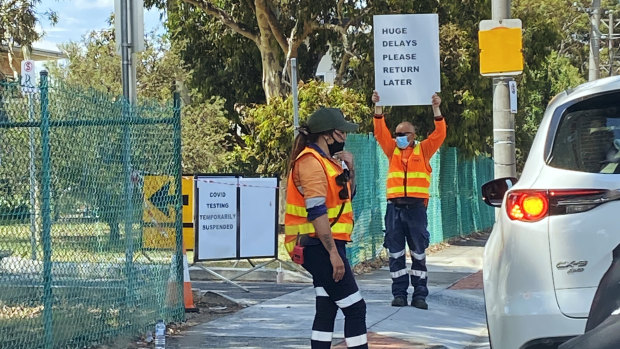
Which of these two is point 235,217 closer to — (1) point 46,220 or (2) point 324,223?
(1) point 46,220

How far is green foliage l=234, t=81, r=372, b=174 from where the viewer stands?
18625mm

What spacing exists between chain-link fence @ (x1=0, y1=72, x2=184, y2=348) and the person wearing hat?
6.58 ft

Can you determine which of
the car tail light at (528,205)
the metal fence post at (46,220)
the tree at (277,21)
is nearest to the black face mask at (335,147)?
the car tail light at (528,205)

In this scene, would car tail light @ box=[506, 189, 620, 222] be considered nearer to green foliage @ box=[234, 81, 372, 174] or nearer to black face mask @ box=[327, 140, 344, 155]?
black face mask @ box=[327, 140, 344, 155]

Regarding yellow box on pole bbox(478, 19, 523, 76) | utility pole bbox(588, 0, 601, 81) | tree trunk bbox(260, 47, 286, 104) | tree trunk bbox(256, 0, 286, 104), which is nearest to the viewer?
yellow box on pole bbox(478, 19, 523, 76)

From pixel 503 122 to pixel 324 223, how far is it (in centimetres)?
508

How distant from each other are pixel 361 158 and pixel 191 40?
12.5 meters

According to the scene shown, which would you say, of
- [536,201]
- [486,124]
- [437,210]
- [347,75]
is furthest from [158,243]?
[347,75]

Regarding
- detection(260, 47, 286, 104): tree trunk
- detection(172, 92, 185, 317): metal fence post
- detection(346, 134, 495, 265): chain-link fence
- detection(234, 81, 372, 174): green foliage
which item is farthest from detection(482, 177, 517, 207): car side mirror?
detection(260, 47, 286, 104): tree trunk

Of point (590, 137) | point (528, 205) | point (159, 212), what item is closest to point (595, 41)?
point (159, 212)

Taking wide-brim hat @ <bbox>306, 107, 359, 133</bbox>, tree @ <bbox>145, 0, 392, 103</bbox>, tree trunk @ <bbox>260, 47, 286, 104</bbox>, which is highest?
tree @ <bbox>145, 0, 392, 103</bbox>

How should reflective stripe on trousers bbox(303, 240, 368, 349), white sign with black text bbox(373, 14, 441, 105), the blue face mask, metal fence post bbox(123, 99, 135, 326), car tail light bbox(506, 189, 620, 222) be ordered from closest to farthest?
car tail light bbox(506, 189, 620, 222) → reflective stripe on trousers bbox(303, 240, 368, 349) → metal fence post bbox(123, 99, 135, 326) → the blue face mask → white sign with black text bbox(373, 14, 441, 105)

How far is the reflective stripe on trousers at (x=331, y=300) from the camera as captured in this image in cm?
588

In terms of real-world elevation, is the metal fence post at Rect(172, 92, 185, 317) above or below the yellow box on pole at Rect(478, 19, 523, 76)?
below
